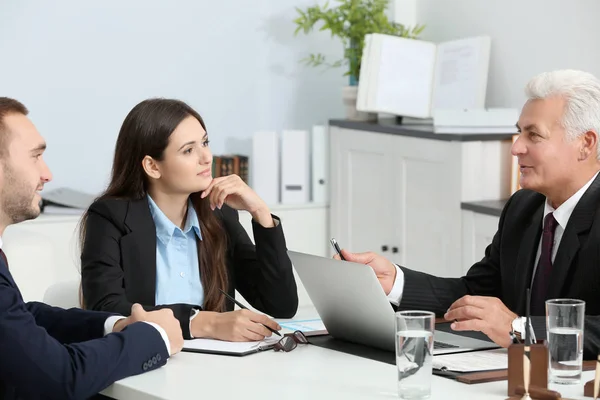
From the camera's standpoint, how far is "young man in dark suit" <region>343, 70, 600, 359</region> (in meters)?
2.35

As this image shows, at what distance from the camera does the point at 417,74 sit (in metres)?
4.70

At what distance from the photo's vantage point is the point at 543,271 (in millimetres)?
2465

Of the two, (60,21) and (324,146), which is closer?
(60,21)

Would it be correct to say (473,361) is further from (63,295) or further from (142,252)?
(63,295)

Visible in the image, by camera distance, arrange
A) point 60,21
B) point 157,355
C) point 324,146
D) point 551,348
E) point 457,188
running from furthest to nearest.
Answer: point 324,146 → point 60,21 → point 457,188 → point 157,355 → point 551,348

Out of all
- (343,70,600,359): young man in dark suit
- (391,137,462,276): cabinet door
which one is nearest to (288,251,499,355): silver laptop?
(343,70,600,359): young man in dark suit

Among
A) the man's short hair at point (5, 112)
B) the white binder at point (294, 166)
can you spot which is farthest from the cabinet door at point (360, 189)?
the man's short hair at point (5, 112)

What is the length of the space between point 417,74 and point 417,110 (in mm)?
176

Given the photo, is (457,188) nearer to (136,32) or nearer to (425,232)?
(425,232)

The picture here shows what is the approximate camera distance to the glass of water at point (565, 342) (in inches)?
75.4

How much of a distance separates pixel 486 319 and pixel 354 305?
0.28 m

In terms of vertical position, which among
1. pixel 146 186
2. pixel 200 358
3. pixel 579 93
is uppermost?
pixel 579 93

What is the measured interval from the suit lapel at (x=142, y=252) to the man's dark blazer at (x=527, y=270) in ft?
2.15

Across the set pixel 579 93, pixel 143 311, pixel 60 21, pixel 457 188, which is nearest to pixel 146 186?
pixel 143 311
